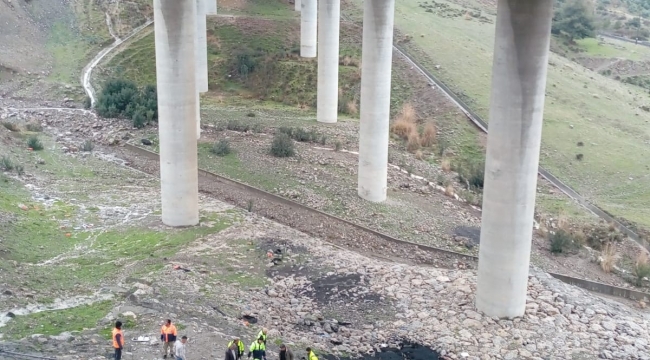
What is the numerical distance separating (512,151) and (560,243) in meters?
12.2

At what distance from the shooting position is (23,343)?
52.0 ft

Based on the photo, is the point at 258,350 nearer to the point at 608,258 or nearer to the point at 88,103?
the point at 608,258

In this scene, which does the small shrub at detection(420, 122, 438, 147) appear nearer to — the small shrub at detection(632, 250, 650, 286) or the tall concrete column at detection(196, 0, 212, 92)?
the tall concrete column at detection(196, 0, 212, 92)

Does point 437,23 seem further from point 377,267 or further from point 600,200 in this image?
point 377,267

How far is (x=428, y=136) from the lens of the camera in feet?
146

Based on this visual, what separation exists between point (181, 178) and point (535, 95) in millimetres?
13873

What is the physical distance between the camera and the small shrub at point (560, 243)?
2944 centimetres

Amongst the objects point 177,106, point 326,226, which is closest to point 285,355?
point 177,106

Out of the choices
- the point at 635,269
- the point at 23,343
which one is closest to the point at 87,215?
the point at 23,343

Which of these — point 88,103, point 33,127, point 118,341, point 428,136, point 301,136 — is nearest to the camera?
point 118,341

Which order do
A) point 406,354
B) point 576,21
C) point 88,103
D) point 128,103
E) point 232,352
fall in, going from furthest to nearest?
1. point 576,21
2. point 88,103
3. point 128,103
4. point 406,354
5. point 232,352

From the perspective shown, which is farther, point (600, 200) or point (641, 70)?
point (641, 70)

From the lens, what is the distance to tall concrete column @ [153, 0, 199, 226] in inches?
973

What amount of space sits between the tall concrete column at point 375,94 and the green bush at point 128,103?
16.7 m
